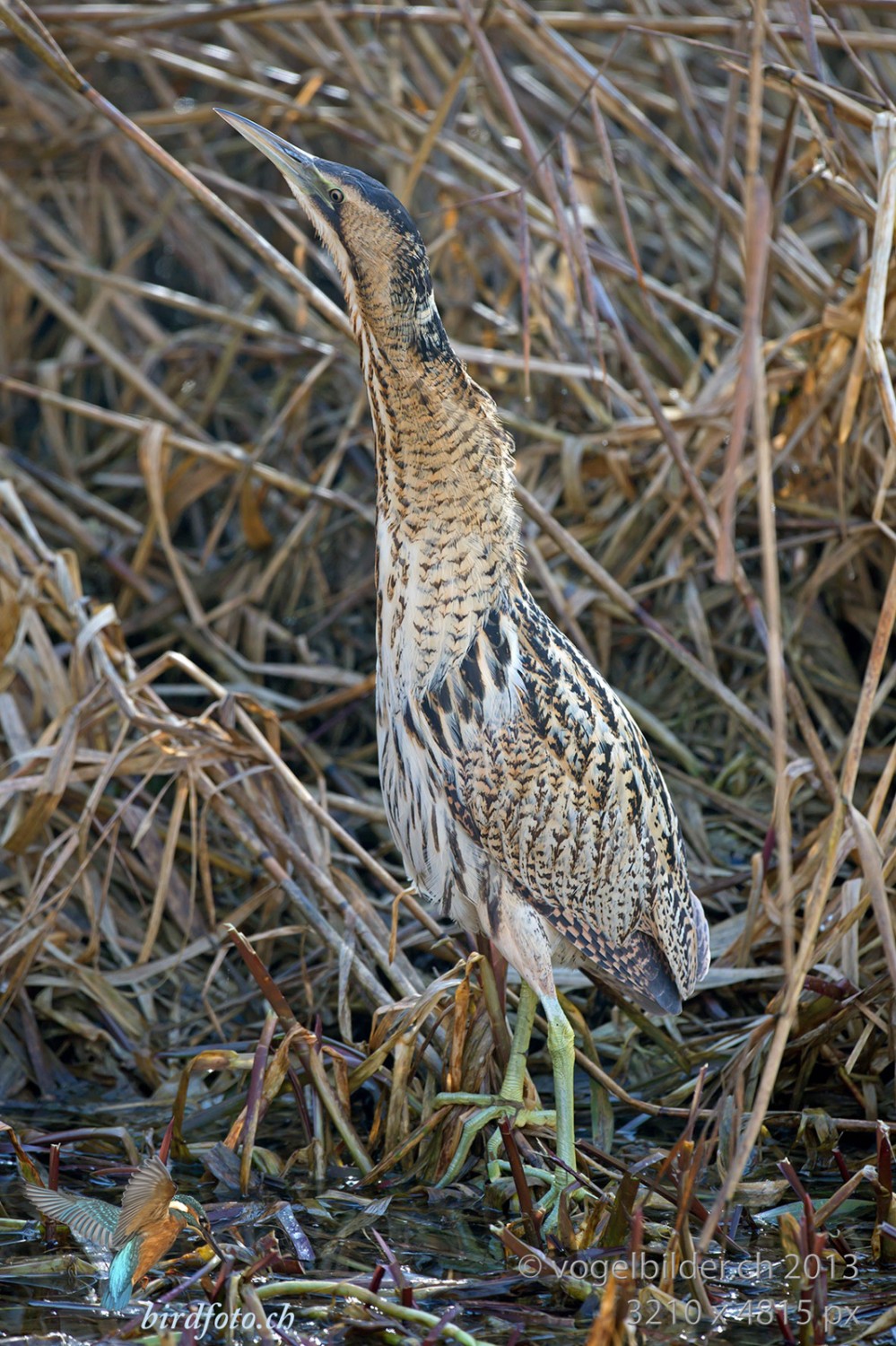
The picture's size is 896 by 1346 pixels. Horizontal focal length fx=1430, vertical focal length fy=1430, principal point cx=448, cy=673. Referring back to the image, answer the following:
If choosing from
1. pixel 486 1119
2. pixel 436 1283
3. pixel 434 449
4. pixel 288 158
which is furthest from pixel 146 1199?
pixel 288 158

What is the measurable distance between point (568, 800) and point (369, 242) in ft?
3.57

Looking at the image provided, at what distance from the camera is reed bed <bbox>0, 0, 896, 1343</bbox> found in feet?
9.18

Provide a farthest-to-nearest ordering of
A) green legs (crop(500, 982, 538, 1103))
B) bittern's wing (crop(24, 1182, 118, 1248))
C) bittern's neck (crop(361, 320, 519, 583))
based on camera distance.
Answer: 1. green legs (crop(500, 982, 538, 1103))
2. bittern's neck (crop(361, 320, 519, 583))
3. bittern's wing (crop(24, 1182, 118, 1248))

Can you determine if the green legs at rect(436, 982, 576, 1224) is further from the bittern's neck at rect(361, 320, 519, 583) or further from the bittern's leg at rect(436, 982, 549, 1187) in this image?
the bittern's neck at rect(361, 320, 519, 583)

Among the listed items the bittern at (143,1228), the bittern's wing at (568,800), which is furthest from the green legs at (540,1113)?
the bittern at (143,1228)

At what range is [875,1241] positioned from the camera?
2371 millimetres

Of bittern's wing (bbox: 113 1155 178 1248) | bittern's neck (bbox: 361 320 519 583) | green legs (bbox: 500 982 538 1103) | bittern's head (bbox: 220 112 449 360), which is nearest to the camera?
bittern's wing (bbox: 113 1155 178 1248)

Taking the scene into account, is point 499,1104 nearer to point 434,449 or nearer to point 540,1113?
point 540,1113

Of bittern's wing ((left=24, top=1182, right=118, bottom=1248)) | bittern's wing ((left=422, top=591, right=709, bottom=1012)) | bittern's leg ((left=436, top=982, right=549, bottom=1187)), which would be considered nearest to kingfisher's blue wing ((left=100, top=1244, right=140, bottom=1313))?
bittern's wing ((left=24, top=1182, right=118, bottom=1248))

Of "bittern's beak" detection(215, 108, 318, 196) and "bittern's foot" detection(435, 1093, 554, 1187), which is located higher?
"bittern's beak" detection(215, 108, 318, 196)

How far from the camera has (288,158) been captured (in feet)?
8.32

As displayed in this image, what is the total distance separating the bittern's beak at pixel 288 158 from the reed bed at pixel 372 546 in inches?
13.9

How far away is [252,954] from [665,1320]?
2.99ft

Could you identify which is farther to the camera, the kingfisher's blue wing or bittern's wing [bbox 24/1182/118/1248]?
bittern's wing [bbox 24/1182/118/1248]
